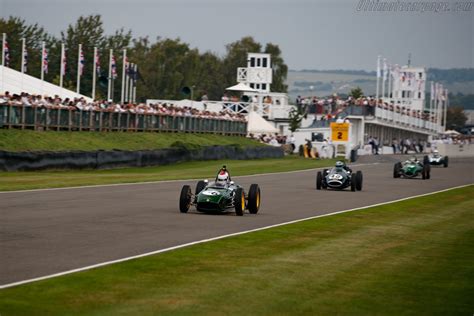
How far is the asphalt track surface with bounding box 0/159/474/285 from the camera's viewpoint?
44.0ft

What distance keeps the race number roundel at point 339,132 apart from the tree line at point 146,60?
11.5 m

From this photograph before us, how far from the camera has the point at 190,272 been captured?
12.5 meters

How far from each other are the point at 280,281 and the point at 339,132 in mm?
51605

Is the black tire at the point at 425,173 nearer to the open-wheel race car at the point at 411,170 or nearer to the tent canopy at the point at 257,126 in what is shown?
the open-wheel race car at the point at 411,170

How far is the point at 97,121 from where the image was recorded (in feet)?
141

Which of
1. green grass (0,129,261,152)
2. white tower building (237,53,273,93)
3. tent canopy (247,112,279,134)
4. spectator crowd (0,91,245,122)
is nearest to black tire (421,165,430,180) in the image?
green grass (0,129,261,152)

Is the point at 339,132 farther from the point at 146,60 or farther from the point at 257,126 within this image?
the point at 146,60

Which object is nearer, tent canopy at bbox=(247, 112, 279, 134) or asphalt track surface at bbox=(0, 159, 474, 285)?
asphalt track surface at bbox=(0, 159, 474, 285)

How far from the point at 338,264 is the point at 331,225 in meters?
5.92

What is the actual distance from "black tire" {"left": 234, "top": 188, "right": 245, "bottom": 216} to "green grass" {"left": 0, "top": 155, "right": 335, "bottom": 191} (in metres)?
7.17

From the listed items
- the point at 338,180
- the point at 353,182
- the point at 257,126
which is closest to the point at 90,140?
the point at 338,180

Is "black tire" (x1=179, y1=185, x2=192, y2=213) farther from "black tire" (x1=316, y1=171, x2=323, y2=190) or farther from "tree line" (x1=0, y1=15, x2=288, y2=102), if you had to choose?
"tree line" (x1=0, y1=15, x2=288, y2=102)

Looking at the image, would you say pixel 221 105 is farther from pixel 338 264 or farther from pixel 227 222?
pixel 338 264

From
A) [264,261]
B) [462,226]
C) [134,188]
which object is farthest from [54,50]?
[264,261]
